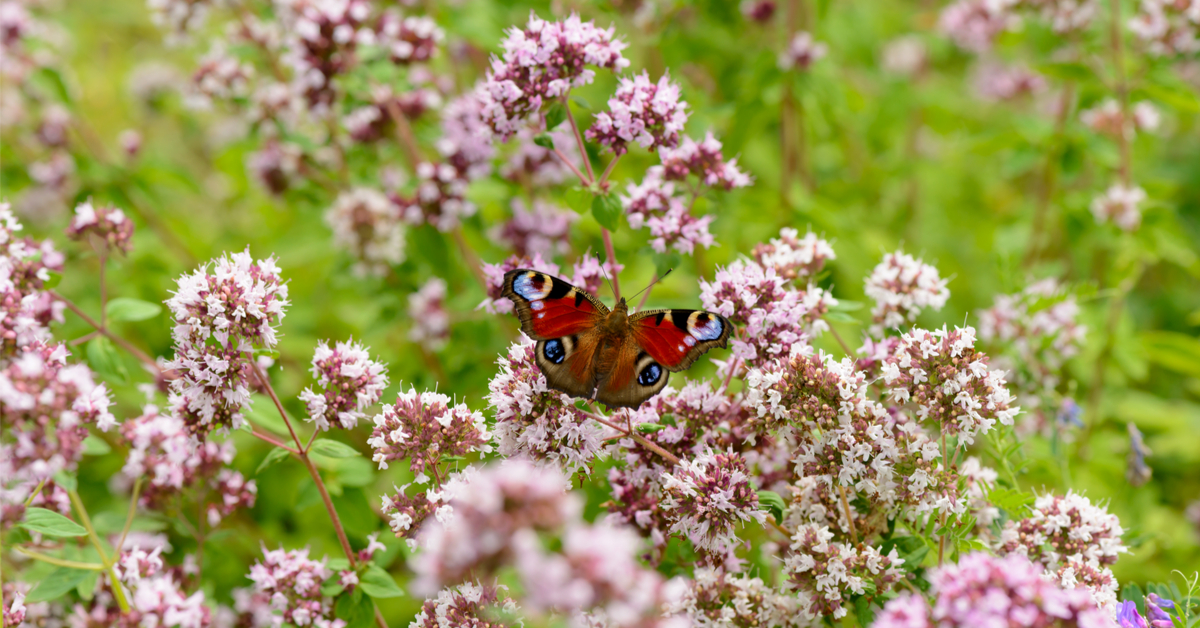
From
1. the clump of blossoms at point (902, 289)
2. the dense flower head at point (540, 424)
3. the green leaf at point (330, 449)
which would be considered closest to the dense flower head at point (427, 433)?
the dense flower head at point (540, 424)

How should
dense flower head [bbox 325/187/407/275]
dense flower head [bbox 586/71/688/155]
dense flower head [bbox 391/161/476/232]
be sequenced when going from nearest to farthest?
dense flower head [bbox 586/71/688/155] → dense flower head [bbox 391/161/476/232] → dense flower head [bbox 325/187/407/275]

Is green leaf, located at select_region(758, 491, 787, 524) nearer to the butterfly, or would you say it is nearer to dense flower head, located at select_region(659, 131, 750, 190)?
the butterfly

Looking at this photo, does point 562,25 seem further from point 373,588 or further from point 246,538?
point 246,538

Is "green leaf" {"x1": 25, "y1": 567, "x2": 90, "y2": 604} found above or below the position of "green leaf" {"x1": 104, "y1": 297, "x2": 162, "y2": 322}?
below

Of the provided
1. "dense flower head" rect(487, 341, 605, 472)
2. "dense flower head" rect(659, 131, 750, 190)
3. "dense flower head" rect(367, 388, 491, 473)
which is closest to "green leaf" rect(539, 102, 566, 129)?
"dense flower head" rect(659, 131, 750, 190)

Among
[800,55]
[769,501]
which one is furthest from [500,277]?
[800,55]

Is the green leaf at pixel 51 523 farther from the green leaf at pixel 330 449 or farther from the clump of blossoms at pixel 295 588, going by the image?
the green leaf at pixel 330 449
